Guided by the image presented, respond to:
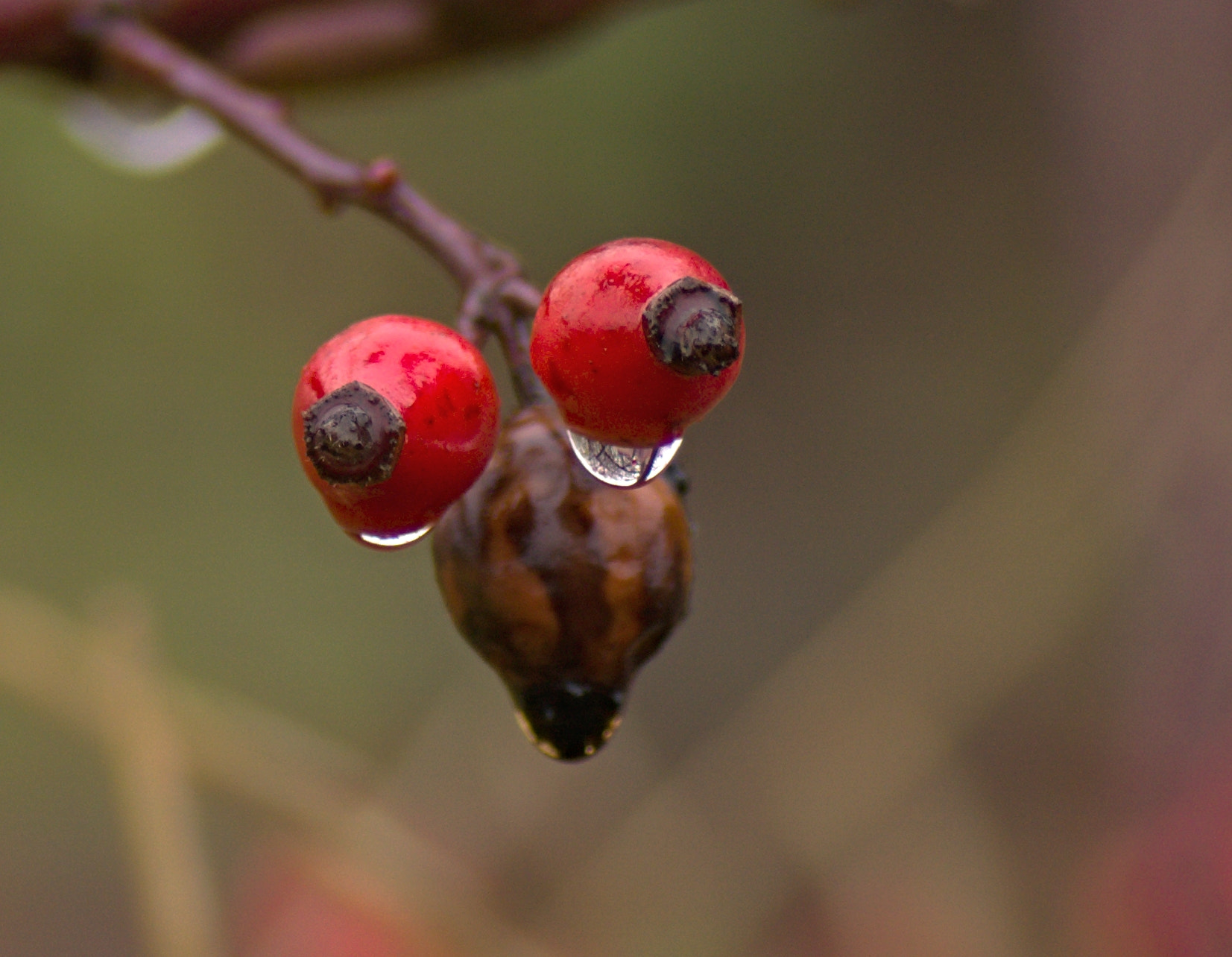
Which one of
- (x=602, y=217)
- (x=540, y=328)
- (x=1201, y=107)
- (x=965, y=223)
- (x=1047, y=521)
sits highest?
(x=602, y=217)

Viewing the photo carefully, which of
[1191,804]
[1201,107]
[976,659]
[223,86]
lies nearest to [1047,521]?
[976,659]

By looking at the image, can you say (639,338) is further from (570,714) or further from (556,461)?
(570,714)

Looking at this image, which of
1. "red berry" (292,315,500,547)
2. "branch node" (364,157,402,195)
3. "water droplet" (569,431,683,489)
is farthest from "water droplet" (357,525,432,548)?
"branch node" (364,157,402,195)

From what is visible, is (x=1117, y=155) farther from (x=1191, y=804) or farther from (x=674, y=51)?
(x=674, y=51)

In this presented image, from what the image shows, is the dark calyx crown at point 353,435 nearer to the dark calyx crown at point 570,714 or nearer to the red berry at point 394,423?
the red berry at point 394,423

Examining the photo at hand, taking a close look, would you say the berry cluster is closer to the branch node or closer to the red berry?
the red berry

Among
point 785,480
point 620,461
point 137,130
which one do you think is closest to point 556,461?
point 620,461
